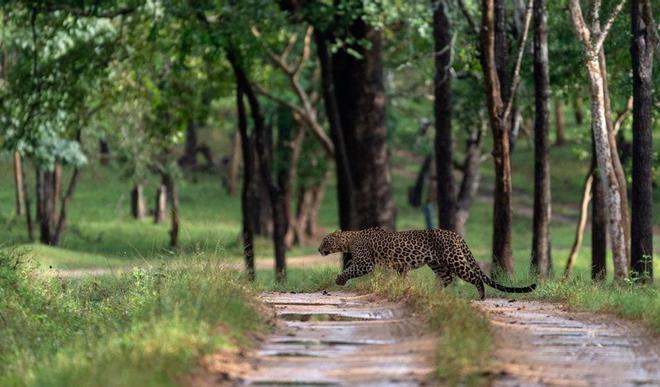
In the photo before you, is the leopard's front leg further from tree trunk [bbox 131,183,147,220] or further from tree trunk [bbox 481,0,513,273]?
tree trunk [bbox 131,183,147,220]

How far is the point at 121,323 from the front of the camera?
12.8 meters

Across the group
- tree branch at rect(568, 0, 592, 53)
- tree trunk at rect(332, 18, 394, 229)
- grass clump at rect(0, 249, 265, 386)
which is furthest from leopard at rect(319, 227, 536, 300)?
tree trunk at rect(332, 18, 394, 229)

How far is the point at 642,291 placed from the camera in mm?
17578

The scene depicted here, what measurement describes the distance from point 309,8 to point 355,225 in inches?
172

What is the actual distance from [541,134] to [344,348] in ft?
45.3

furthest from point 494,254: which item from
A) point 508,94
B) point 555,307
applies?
point 555,307

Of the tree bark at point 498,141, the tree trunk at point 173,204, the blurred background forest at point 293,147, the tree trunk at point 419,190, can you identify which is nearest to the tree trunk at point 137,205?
the blurred background forest at point 293,147

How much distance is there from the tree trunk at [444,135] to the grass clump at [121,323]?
10281 millimetres

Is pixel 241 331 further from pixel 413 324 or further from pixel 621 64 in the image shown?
pixel 621 64

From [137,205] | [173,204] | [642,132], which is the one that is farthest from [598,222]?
[137,205]

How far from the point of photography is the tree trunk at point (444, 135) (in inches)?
1078

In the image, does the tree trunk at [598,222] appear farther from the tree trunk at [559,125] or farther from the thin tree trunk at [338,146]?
the tree trunk at [559,125]

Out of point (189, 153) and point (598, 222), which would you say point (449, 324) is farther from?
point (189, 153)

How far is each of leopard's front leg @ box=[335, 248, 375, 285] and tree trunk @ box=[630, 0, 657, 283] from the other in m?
5.01
